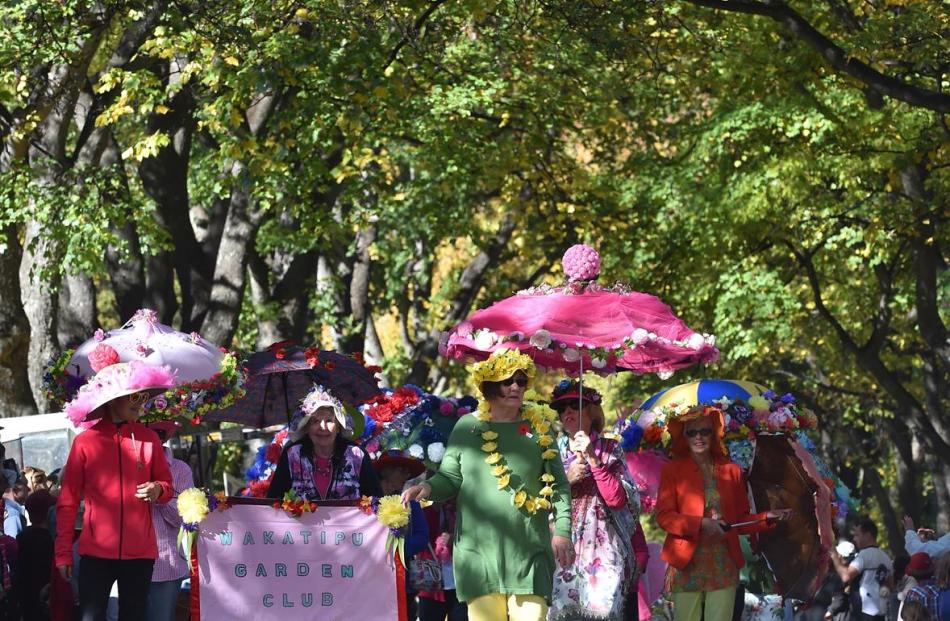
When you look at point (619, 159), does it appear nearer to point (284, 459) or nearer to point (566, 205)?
point (566, 205)

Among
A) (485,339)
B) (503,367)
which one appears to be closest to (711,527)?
(503,367)

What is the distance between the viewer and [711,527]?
964cm

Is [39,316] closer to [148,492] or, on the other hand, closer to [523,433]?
[148,492]

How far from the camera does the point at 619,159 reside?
2800 cm

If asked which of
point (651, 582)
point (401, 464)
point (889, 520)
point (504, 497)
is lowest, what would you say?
point (889, 520)

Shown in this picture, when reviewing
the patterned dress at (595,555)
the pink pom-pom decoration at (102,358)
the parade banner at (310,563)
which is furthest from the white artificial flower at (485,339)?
the pink pom-pom decoration at (102,358)

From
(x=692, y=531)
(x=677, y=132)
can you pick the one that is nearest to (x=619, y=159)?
(x=677, y=132)

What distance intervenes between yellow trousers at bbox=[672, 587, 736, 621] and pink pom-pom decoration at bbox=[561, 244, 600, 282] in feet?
8.78

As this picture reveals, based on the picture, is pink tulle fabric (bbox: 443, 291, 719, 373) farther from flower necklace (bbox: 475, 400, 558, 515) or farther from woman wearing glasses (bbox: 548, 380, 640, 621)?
flower necklace (bbox: 475, 400, 558, 515)

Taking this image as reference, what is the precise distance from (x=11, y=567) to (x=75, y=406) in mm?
2388

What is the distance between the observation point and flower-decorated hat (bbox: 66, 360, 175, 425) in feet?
27.8

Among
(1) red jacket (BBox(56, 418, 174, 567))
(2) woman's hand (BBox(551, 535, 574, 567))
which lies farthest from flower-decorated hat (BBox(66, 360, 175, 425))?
(2) woman's hand (BBox(551, 535, 574, 567))

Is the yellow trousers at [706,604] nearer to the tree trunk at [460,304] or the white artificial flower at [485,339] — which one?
the white artificial flower at [485,339]

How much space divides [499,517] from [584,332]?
304cm
